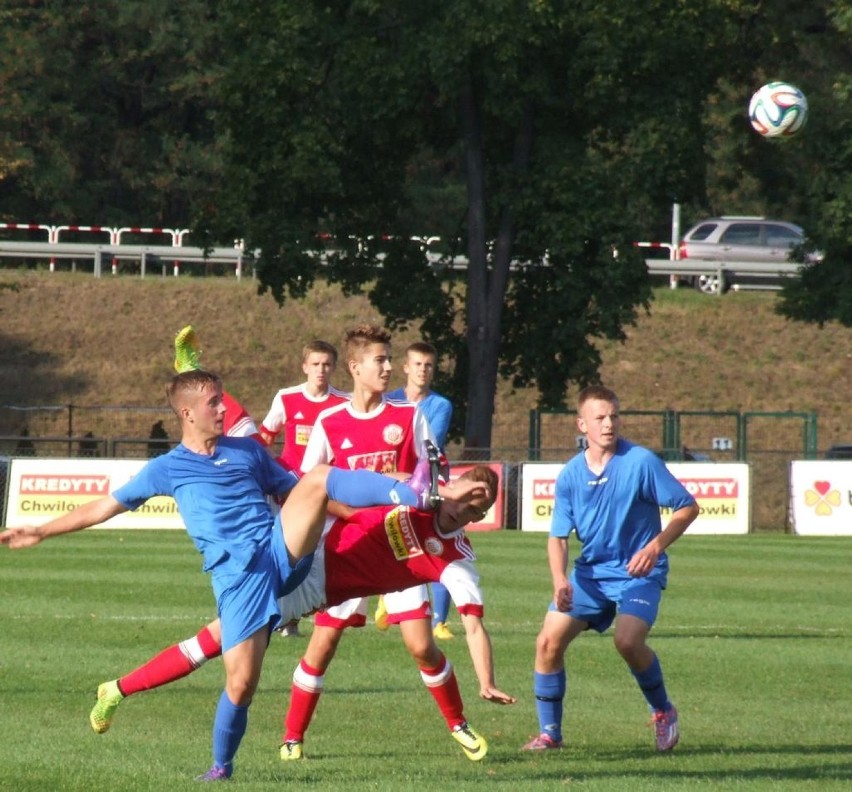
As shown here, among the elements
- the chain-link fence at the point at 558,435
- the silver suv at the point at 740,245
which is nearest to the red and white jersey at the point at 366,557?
the chain-link fence at the point at 558,435

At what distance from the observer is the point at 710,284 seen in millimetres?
49562

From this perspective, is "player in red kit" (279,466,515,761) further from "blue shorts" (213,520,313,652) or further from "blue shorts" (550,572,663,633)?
"blue shorts" (550,572,663,633)

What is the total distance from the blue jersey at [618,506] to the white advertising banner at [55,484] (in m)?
16.9

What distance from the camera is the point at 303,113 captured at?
32.4 m

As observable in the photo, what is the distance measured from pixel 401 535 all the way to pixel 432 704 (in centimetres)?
283

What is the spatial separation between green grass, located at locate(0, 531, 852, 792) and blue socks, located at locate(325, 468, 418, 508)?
50.1 inches

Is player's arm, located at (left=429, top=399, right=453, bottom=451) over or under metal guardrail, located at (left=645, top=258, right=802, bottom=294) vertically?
under

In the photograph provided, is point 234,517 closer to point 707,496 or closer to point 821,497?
point 707,496

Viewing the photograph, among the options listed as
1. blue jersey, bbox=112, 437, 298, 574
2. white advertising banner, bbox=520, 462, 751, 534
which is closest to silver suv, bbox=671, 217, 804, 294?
white advertising banner, bbox=520, 462, 751, 534

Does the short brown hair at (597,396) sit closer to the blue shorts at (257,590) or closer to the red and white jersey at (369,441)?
the red and white jersey at (369,441)

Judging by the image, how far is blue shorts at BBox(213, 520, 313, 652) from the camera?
742 centimetres

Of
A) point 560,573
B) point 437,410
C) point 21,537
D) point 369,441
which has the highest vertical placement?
point 437,410

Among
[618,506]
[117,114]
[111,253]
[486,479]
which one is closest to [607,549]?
[618,506]

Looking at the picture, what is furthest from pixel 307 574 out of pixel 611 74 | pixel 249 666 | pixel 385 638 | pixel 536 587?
pixel 611 74
